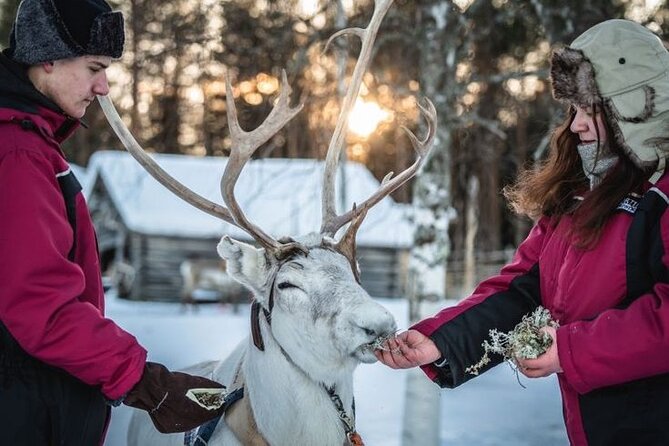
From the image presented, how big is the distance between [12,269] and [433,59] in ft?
16.2

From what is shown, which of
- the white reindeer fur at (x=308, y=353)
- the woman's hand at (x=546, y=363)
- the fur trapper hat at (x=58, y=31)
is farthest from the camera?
the white reindeer fur at (x=308, y=353)

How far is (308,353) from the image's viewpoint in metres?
2.87

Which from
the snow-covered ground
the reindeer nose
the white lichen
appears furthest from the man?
the snow-covered ground

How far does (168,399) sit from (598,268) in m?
1.35

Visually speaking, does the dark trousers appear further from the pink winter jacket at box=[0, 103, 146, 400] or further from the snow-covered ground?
the snow-covered ground

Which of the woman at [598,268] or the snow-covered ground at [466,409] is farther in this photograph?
the snow-covered ground at [466,409]

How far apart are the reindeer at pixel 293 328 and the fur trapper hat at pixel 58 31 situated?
598mm

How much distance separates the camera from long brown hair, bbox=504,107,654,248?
2.36 metres

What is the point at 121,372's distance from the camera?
2293mm

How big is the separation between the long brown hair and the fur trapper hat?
1.50m

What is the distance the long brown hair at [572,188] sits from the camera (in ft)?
7.75

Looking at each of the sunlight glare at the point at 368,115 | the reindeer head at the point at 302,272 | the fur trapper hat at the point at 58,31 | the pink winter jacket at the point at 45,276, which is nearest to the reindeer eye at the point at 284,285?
the reindeer head at the point at 302,272

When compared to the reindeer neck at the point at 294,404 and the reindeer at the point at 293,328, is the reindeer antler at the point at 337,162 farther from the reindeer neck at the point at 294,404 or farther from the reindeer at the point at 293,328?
the reindeer neck at the point at 294,404

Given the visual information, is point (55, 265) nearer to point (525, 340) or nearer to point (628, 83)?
point (525, 340)
